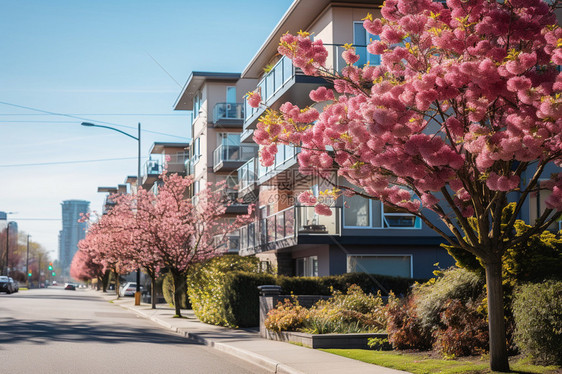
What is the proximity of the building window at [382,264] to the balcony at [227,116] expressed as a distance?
21.4m

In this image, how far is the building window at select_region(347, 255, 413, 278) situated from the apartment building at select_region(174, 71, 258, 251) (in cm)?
1790

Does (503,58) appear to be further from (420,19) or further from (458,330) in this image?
(458,330)

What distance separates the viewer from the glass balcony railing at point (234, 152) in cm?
4438

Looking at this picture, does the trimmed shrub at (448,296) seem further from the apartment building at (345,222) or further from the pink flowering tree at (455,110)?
the apartment building at (345,222)

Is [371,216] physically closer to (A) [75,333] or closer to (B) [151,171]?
(A) [75,333]


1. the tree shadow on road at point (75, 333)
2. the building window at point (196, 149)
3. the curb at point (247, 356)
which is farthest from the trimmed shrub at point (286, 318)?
the building window at point (196, 149)

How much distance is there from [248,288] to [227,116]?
83.4 feet

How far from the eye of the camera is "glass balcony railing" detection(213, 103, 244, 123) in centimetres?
4638

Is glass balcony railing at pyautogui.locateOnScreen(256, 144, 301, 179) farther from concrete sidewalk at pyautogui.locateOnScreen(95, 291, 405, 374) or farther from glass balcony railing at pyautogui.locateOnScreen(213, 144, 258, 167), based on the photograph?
glass balcony railing at pyautogui.locateOnScreen(213, 144, 258, 167)

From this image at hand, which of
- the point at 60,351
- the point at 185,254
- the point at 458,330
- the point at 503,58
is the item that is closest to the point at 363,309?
the point at 458,330

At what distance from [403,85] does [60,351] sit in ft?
30.4

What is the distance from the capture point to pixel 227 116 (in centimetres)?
4659

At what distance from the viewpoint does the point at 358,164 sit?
10.2m

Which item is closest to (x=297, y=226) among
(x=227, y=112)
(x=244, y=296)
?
(x=244, y=296)
